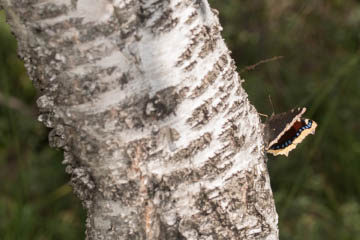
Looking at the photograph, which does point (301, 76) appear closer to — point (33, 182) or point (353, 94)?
point (353, 94)

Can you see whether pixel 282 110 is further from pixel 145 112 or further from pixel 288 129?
pixel 145 112

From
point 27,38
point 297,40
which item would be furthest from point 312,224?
point 27,38

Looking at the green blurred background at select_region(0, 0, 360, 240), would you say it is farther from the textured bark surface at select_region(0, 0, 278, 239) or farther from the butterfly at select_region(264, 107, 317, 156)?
the textured bark surface at select_region(0, 0, 278, 239)

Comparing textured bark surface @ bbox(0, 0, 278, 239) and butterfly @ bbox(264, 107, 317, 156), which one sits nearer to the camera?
textured bark surface @ bbox(0, 0, 278, 239)

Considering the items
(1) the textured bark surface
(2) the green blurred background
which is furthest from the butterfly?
(2) the green blurred background

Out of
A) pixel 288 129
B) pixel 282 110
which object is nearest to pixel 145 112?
pixel 288 129

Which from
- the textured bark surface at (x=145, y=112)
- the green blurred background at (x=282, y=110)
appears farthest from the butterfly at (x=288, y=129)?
the green blurred background at (x=282, y=110)
